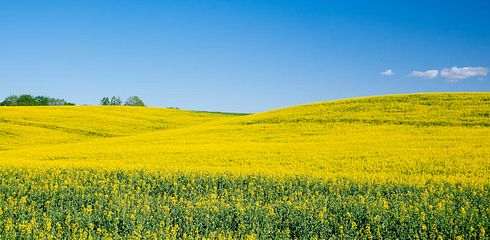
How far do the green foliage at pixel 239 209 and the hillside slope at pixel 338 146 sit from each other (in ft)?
4.33

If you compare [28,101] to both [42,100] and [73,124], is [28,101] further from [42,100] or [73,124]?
[73,124]

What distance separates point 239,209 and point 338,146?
12129mm

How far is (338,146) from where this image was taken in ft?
70.6

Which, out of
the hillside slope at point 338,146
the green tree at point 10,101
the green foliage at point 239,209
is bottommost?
the green foliage at point 239,209

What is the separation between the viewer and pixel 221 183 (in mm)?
13906

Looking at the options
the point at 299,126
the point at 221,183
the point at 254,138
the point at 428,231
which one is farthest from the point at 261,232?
the point at 299,126

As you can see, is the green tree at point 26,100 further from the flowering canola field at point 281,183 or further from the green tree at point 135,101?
the flowering canola field at point 281,183

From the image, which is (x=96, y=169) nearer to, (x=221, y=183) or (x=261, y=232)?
(x=221, y=183)

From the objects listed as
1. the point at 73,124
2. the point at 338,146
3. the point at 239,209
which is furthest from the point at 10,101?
the point at 239,209

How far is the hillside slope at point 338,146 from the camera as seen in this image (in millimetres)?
16188

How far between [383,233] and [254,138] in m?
17.9

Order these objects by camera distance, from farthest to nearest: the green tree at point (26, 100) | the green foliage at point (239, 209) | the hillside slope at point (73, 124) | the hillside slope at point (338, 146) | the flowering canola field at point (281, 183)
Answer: the green tree at point (26, 100) < the hillside slope at point (73, 124) < the hillside slope at point (338, 146) < the flowering canola field at point (281, 183) < the green foliage at point (239, 209)

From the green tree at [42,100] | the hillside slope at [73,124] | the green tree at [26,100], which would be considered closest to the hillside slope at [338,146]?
the hillside slope at [73,124]

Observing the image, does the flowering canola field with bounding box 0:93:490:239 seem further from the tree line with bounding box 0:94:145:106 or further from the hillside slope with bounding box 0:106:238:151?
the tree line with bounding box 0:94:145:106
